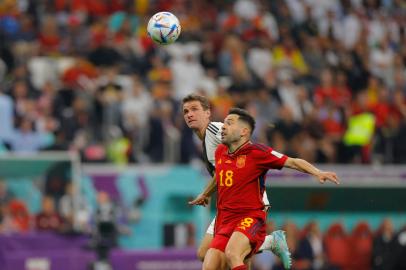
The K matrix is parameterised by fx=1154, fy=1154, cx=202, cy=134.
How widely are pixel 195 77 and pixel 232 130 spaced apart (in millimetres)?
11377

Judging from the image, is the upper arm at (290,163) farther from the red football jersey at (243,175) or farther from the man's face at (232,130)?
the man's face at (232,130)

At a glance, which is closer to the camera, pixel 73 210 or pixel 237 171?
pixel 237 171

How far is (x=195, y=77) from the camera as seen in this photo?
23.5 m

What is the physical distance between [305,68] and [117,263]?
30.4 feet

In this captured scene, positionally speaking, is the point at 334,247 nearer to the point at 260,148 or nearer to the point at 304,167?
the point at 260,148

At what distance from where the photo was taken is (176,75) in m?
23.3

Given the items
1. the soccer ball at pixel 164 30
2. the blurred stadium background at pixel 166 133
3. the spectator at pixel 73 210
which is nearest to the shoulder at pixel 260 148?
the soccer ball at pixel 164 30

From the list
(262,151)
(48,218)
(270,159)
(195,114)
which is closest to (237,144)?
(262,151)

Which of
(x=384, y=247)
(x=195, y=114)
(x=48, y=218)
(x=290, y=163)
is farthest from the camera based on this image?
(x=384, y=247)

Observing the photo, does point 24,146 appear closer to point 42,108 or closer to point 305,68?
point 42,108

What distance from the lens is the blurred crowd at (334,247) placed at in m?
20.6

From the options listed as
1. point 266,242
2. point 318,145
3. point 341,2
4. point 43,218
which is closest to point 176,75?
point 318,145

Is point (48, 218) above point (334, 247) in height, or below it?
above

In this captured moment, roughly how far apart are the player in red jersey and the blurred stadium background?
6.52m
